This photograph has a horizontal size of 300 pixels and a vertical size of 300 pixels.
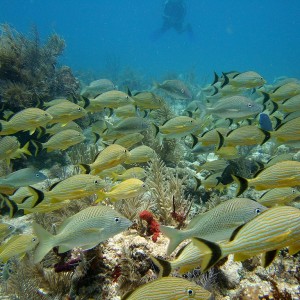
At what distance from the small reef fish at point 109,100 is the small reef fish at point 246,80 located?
9.38ft

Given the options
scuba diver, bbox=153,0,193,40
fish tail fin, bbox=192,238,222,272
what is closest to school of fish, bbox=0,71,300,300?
fish tail fin, bbox=192,238,222,272

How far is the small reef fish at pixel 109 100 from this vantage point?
7391 mm

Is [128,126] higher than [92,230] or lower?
higher

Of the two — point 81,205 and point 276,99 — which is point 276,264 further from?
point 276,99

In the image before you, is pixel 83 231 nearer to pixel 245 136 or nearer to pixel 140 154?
pixel 140 154

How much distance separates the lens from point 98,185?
164 inches

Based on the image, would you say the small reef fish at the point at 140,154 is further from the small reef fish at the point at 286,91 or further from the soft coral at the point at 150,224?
the small reef fish at the point at 286,91

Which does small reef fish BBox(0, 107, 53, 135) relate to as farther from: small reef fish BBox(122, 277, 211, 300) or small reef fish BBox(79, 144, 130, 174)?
small reef fish BBox(122, 277, 211, 300)

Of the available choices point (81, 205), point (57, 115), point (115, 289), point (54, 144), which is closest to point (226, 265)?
point (115, 289)

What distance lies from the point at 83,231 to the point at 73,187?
3.00ft

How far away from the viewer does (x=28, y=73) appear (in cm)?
1080

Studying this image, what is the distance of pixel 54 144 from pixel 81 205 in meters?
1.42

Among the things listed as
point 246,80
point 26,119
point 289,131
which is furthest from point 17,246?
point 246,80

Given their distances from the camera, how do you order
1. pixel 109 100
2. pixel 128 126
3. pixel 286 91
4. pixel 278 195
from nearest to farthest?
pixel 278 195 < pixel 128 126 < pixel 286 91 < pixel 109 100
